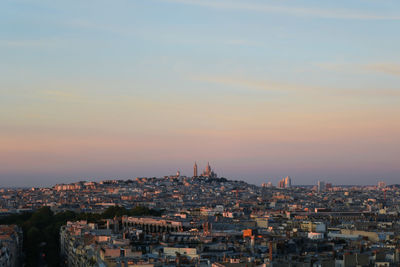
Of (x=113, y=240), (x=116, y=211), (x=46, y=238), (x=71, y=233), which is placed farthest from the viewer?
(x=116, y=211)

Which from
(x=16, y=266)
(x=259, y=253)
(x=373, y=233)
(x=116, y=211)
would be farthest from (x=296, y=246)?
(x=116, y=211)

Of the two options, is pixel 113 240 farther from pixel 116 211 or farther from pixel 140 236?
pixel 116 211

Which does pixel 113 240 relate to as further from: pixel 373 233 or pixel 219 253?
pixel 373 233

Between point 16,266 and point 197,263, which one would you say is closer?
point 197,263

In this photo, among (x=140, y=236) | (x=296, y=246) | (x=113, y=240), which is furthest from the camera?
(x=140, y=236)

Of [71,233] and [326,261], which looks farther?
[71,233]

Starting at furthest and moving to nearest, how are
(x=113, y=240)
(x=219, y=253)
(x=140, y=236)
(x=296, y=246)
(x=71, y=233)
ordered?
(x=71, y=233)
(x=140, y=236)
(x=113, y=240)
(x=296, y=246)
(x=219, y=253)

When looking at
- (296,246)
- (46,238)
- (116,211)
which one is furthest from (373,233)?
(116,211)

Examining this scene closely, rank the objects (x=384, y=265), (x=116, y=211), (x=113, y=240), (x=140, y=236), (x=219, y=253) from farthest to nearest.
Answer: (x=116, y=211) → (x=140, y=236) → (x=113, y=240) → (x=219, y=253) → (x=384, y=265)
